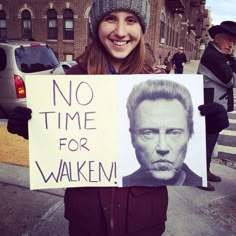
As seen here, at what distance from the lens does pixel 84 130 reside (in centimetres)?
158

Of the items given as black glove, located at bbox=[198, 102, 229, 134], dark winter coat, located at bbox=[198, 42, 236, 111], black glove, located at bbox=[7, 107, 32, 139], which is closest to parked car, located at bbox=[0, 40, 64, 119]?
dark winter coat, located at bbox=[198, 42, 236, 111]

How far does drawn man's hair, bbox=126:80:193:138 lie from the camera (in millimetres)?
1554

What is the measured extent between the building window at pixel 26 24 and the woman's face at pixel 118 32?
24.6m

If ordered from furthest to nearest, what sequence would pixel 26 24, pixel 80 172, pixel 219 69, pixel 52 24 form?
1. pixel 26 24
2. pixel 52 24
3. pixel 219 69
4. pixel 80 172

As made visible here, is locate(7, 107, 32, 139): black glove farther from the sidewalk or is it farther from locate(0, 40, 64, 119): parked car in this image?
locate(0, 40, 64, 119): parked car

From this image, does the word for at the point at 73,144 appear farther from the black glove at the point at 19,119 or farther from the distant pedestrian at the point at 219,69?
the distant pedestrian at the point at 219,69

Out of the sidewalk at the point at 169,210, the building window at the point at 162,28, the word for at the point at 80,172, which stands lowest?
the sidewalk at the point at 169,210

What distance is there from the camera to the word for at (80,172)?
1.59m

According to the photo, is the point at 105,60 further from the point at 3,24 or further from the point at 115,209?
the point at 3,24

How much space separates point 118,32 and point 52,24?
949 inches

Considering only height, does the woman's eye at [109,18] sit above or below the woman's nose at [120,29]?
above

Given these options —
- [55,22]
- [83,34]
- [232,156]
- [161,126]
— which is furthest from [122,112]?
[55,22]

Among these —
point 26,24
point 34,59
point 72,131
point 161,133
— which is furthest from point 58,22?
point 161,133

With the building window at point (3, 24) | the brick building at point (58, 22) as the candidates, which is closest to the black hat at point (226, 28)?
the brick building at point (58, 22)
